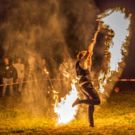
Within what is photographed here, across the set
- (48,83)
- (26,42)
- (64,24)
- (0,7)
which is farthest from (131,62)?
(48,83)

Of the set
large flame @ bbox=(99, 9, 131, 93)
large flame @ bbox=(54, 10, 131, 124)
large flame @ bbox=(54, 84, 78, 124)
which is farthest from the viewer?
large flame @ bbox=(54, 84, 78, 124)

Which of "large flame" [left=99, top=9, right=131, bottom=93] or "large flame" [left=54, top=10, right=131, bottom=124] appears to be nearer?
"large flame" [left=99, top=9, right=131, bottom=93]

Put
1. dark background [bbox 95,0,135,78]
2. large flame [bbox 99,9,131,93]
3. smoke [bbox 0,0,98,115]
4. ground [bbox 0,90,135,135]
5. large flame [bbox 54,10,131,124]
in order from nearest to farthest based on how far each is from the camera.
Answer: ground [bbox 0,90,135,135] → large flame [bbox 99,9,131,93] → large flame [bbox 54,10,131,124] → smoke [bbox 0,0,98,115] → dark background [bbox 95,0,135,78]

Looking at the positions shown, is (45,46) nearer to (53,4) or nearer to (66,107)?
(53,4)

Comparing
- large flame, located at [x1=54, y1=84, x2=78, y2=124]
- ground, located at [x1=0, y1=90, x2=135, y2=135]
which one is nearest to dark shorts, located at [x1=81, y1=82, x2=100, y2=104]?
ground, located at [x1=0, y1=90, x2=135, y2=135]

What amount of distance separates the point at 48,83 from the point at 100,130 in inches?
386

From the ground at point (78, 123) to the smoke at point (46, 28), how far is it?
4388 millimetres

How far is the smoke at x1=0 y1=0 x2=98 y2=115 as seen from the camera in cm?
2355

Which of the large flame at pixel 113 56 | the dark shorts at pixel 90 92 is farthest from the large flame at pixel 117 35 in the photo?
the dark shorts at pixel 90 92

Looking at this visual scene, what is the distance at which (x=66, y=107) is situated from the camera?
→ 41.5 ft

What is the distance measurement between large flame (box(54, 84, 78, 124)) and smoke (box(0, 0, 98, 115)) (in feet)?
20.3

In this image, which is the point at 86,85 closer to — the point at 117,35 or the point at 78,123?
the point at 78,123

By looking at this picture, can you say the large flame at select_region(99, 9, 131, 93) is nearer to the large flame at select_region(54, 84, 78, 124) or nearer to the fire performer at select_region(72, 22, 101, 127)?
the large flame at select_region(54, 84, 78, 124)

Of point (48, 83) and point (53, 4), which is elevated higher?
point (53, 4)
